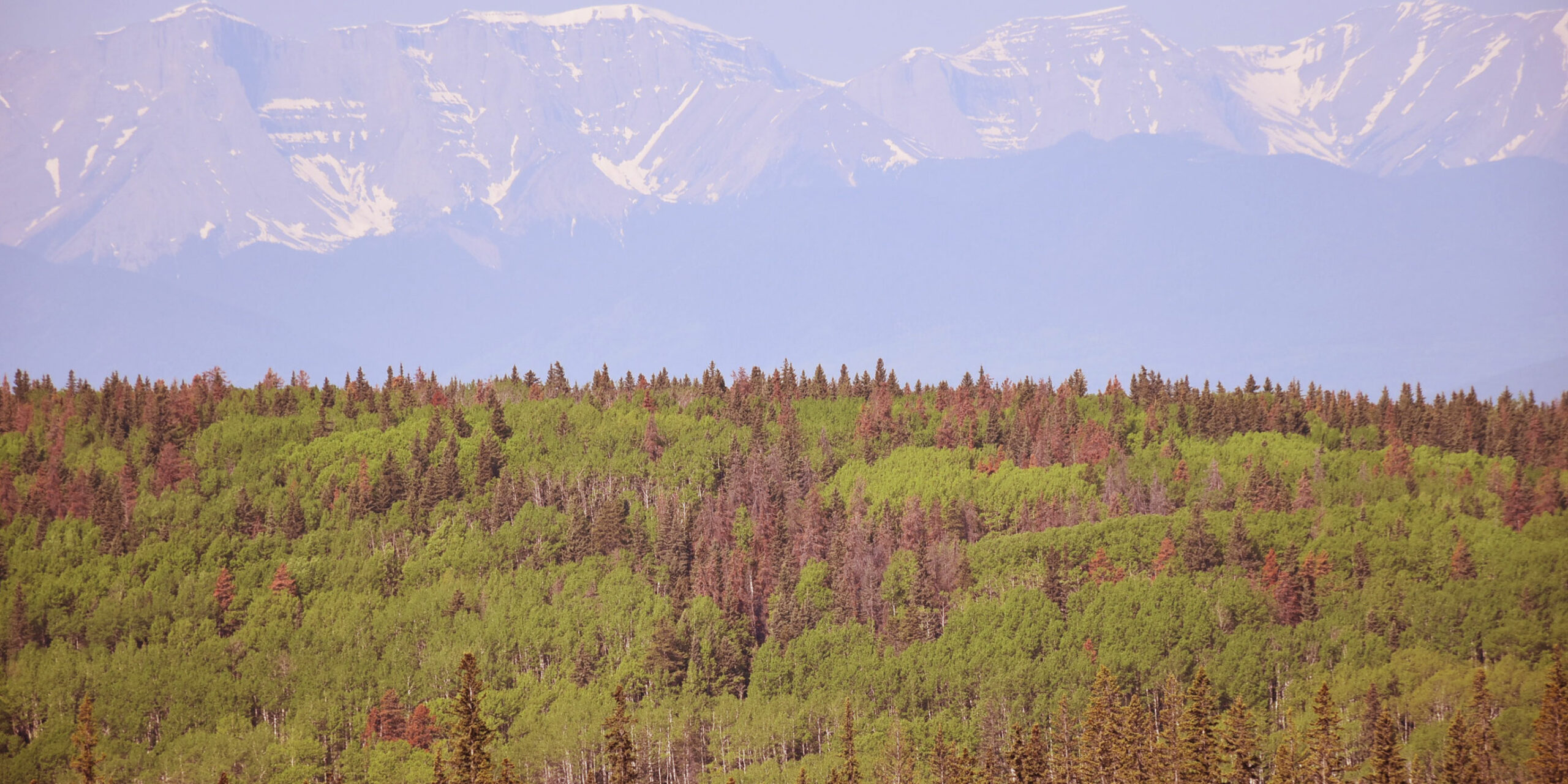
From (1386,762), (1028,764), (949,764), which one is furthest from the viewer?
(949,764)

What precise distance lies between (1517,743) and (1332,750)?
4808cm

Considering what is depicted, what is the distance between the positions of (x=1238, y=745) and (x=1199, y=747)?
6374 mm

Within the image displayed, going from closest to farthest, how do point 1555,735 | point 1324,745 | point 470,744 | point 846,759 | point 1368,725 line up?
point 470,744, point 1324,745, point 1555,735, point 846,759, point 1368,725

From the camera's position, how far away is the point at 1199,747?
414 feet

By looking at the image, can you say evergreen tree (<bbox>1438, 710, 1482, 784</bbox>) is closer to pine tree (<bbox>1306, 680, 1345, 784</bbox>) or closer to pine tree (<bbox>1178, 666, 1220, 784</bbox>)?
pine tree (<bbox>1306, 680, 1345, 784</bbox>)

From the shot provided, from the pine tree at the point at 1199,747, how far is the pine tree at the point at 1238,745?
1743 mm

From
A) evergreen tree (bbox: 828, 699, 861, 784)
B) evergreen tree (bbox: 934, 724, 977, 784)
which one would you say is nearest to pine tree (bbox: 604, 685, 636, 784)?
evergreen tree (bbox: 828, 699, 861, 784)

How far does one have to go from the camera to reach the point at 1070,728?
183m

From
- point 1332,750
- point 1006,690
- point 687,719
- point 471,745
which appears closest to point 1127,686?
point 1006,690

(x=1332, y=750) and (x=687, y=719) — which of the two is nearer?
(x=1332, y=750)

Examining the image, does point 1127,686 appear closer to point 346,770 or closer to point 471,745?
point 346,770

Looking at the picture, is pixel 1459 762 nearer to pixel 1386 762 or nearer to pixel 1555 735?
pixel 1555 735

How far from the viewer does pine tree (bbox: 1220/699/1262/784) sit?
130 metres

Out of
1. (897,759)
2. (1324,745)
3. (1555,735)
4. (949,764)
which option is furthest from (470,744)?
(897,759)
